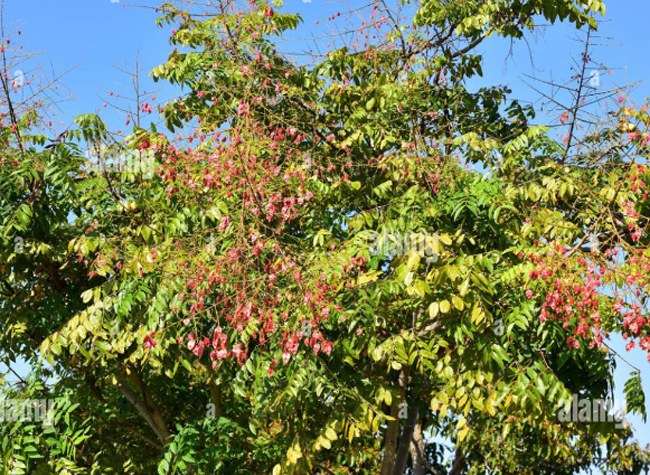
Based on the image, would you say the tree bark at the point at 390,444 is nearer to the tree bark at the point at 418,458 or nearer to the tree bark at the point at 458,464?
the tree bark at the point at 418,458

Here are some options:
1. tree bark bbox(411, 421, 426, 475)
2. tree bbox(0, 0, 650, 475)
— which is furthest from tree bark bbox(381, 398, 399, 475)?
tree bark bbox(411, 421, 426, 475)

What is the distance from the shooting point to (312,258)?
5.22 meters

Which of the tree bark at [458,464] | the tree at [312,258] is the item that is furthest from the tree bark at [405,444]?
the tree bark at [458,464]

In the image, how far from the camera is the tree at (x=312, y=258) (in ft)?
16.1

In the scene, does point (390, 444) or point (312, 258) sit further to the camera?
point (390, 444)

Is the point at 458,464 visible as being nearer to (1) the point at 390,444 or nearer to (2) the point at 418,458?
(2) the point at 418,458

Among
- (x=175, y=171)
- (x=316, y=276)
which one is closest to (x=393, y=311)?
(x=316, y=276)

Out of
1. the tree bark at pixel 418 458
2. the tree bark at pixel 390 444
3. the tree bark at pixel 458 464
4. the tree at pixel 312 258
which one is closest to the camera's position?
the tree at pixel 312 258

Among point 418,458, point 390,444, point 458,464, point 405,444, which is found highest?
point 458,464

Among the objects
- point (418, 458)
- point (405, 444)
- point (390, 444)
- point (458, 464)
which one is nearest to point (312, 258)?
point (390, 444)

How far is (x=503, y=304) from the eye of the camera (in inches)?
201

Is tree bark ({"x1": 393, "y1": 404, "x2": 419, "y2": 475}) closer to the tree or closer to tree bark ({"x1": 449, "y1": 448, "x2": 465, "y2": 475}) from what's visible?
the tree

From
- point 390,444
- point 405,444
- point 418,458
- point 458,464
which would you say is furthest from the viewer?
point 458,464

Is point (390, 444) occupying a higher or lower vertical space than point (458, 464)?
lower
